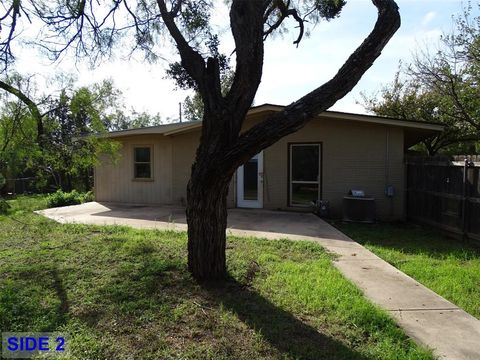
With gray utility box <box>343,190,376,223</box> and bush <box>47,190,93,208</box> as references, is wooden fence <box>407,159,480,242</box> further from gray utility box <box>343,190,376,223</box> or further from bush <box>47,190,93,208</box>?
bush <box>47,190,93,208</box>

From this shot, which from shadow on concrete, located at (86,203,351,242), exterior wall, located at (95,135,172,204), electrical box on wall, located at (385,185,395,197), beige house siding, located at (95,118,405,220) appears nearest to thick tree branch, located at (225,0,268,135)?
shadow on concrete, located at (86,203,351,242)

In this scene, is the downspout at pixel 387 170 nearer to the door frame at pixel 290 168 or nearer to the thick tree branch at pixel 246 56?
the door frame at pixel 290 168

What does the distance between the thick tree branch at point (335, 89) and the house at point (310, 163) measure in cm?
665

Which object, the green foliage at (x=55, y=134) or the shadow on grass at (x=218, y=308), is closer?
the shadow on grass at (x=218, y=308)

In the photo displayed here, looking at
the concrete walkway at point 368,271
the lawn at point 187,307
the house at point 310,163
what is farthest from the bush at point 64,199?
the lawn at point 187,307

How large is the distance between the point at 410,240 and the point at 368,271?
9.82ft

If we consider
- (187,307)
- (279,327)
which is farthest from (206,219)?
(279,327)

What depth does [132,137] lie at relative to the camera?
44.2 feet

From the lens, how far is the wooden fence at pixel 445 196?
691 centimetres

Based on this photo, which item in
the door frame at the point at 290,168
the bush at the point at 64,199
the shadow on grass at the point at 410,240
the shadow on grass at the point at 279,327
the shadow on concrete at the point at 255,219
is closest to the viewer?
the shadow on grass at the point at 279,327

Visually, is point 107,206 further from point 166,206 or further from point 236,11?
point 236,11

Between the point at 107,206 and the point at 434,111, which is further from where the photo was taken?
the point at 434,111

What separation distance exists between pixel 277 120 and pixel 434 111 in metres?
15.7

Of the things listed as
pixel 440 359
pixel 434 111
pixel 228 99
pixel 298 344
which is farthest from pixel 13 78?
pixel 434 111
